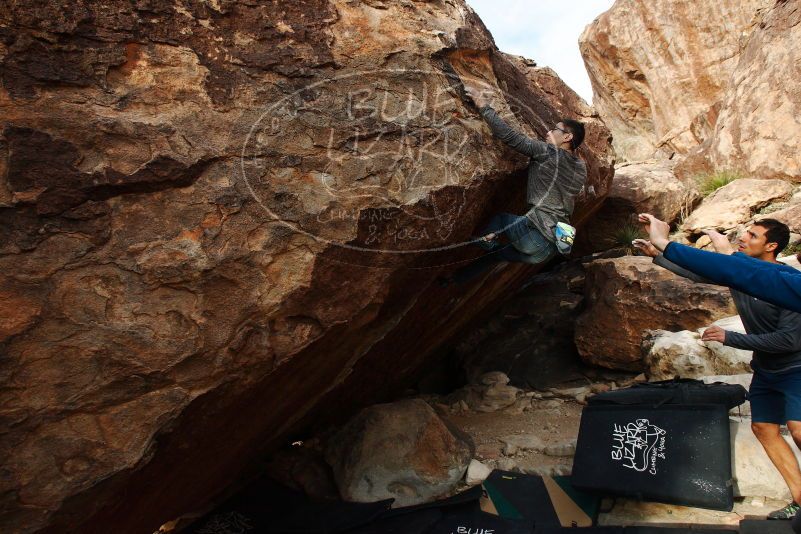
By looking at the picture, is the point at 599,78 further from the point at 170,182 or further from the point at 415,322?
the point at 170,182

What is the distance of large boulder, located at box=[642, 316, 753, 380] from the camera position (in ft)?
14.3

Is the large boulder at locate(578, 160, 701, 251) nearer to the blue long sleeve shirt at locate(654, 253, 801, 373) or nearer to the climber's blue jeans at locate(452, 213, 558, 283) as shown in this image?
the climber's blue jeans at locate(452, 213, 558, 283)

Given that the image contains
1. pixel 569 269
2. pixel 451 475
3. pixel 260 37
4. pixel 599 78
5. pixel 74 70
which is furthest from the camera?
pixel 599 78

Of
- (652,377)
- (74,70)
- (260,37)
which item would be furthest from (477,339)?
(74,70)

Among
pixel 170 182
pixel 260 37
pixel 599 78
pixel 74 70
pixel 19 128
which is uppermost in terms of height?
pixel 599 78

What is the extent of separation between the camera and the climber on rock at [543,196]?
3.39 metres

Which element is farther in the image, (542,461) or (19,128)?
(542,461)

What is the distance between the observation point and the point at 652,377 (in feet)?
15.5

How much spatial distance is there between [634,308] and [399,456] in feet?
8.93

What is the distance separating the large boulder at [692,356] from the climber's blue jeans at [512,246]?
1.63 m

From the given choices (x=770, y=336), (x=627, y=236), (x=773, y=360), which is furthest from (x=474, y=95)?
(x=627, y=236)

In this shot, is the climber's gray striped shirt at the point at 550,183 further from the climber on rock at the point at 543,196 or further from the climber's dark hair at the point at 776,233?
the climber's dark hair at the point at 776,233

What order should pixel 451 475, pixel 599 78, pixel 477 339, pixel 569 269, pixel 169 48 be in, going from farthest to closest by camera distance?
pixel 599 78 < pixel 569 269 < pixel 477 339 < pixel 451 475 < pixel 169 48

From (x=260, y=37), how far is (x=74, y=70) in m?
0.84
